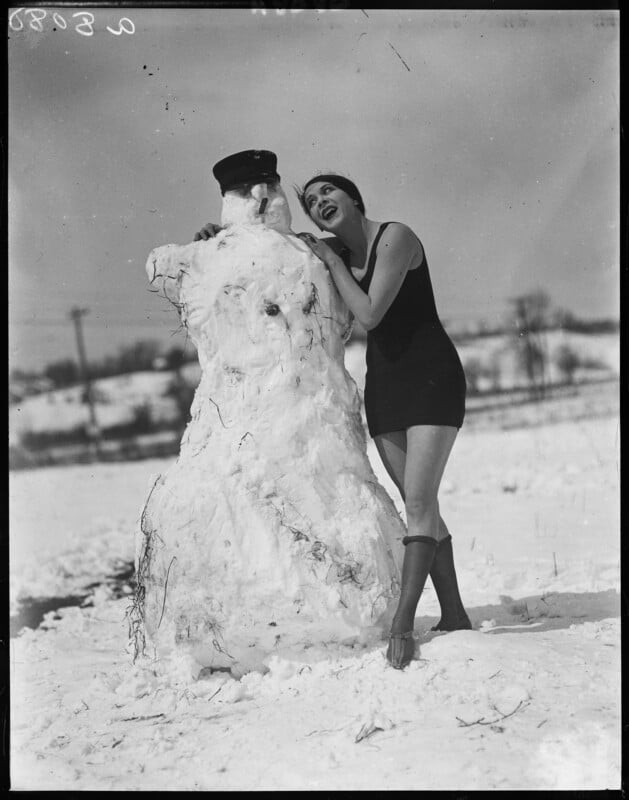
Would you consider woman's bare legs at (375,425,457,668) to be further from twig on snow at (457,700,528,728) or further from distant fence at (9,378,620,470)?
distant fence at (9,378,620,470)

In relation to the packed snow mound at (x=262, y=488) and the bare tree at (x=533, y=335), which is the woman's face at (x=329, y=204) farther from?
the bare tree at (x=533, y=335)

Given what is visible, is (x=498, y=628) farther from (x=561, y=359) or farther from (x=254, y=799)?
(x=561, y=359)

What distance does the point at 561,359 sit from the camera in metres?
11.1

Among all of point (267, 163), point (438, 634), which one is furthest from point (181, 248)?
point (438, 634)

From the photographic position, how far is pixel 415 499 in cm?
440

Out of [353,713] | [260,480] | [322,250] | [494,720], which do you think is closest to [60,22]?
[322,250]

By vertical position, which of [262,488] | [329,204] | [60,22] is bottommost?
[262,488]

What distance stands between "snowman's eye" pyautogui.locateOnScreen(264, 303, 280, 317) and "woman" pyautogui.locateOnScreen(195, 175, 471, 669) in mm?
313

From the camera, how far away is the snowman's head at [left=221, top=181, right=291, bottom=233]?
4.56 meters

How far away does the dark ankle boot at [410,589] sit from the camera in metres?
4.19

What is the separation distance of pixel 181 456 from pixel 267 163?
1422 mm

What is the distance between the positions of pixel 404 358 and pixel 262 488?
91 centimetres

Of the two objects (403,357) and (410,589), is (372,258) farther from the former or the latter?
(410,589)

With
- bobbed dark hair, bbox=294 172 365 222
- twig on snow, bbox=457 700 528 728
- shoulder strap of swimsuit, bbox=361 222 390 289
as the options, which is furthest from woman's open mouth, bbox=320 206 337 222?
twig on snow, bbox=457 700 528 728
